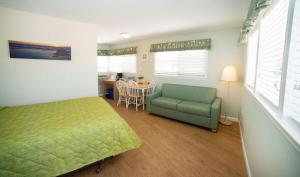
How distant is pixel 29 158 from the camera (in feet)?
4.93

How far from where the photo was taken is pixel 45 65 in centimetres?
296

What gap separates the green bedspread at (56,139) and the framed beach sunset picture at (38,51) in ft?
3.43

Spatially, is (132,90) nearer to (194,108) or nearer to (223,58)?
(194,108)

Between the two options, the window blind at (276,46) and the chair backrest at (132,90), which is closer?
the window blind at (276,46)

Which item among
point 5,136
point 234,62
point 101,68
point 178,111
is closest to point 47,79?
point 5,136

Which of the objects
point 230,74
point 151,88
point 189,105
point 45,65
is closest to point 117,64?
point 151,88

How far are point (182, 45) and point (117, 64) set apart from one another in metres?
3.50

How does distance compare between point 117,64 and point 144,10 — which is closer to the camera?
point 144,10

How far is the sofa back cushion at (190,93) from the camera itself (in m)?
3.87

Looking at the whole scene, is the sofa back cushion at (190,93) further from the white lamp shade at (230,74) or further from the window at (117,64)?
the window at (117,64)

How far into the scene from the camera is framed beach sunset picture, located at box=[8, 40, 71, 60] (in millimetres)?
2650

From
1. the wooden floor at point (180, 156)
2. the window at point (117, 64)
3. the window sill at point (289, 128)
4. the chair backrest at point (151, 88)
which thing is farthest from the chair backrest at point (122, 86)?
the window sill at point (289, 128)

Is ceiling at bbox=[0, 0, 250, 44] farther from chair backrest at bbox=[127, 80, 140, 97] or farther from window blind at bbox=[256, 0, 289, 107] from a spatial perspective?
chair backrest at bbox=[127, 80, 140, 97]

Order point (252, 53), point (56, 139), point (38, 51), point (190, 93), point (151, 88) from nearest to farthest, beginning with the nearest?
1. point (56, 139)
2. point (252, 53)
3. point (38, 51)
4. point (190, 93)
5. point (151, 88)
